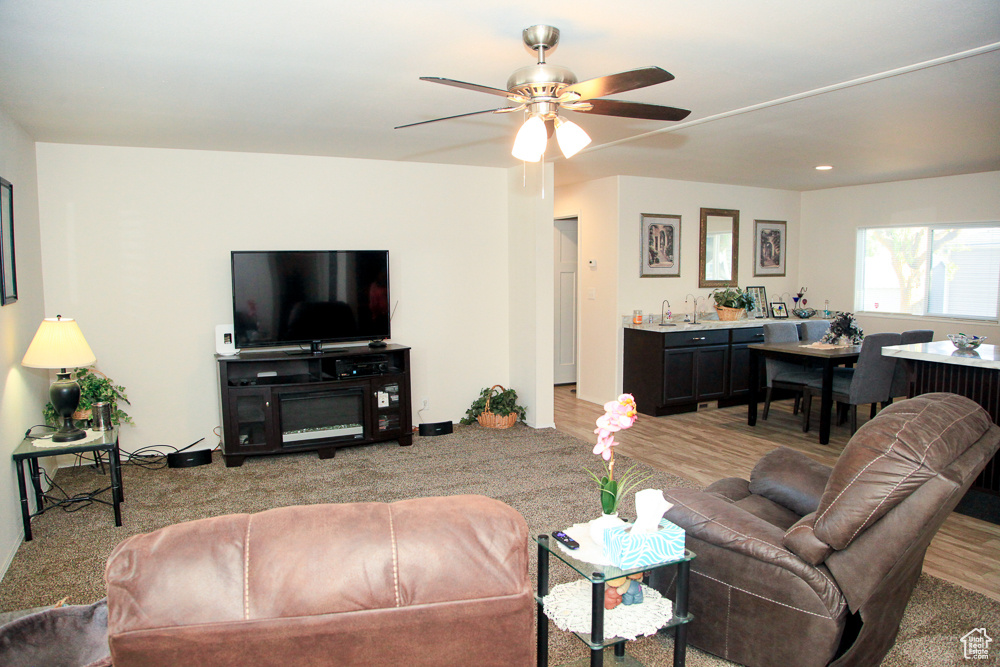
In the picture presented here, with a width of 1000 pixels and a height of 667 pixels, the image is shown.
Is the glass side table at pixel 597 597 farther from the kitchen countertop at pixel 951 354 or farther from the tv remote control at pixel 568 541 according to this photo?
the kitchen countertop at pixel 951 354

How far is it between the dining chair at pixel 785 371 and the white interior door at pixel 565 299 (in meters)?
2.38

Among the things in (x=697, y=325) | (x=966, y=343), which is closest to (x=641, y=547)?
(x=966, y=343)

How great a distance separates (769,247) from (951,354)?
12.9ft

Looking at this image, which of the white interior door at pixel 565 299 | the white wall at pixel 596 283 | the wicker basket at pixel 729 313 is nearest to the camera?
the white wall at pixel 596 283

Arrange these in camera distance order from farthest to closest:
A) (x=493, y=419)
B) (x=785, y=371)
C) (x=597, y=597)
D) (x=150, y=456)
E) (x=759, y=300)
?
(x=759, y=300) → (x=785, y=371) → (x=493, y=419) → (x=150, y=456) → (x=597, y=597)

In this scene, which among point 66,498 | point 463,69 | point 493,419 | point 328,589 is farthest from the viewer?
point 493,419

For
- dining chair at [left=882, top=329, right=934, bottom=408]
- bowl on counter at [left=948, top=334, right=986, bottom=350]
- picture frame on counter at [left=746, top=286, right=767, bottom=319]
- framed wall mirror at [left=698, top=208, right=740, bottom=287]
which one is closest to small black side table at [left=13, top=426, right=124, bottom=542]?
bowl on counter at [left=948, top=334, right=986, bottom=350]

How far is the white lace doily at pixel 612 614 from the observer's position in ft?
6.06

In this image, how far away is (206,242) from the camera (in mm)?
4801

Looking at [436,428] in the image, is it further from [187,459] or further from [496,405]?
[187,459]

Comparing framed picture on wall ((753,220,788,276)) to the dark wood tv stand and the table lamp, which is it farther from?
the table lamp

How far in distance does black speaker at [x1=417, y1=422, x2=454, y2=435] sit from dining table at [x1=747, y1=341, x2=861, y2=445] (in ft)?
8.95

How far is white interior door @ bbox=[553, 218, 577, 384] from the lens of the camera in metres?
7.52

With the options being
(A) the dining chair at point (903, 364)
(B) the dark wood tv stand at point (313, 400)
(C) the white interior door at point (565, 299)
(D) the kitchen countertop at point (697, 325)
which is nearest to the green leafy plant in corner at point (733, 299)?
(D) the kitchen countertop at point (697, 325)
